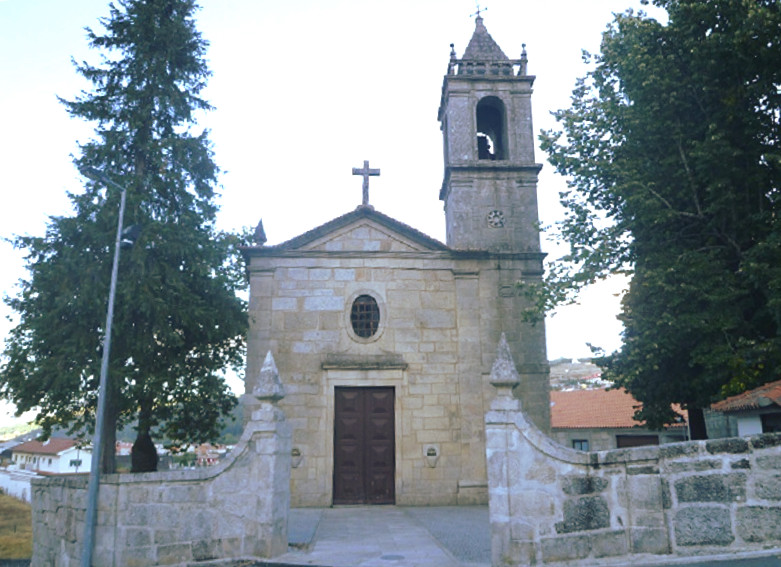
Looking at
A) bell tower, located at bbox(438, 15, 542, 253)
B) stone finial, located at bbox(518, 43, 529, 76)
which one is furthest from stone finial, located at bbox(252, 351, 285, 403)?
stone finial, located at bbox(518, 43, 529, 76)

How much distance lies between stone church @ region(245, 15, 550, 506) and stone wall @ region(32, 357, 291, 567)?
534 centimetres

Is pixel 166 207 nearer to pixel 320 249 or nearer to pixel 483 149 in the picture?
pixel 320 249

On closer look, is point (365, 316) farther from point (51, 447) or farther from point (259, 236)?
point (51, 447)

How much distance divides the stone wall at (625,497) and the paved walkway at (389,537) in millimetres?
965

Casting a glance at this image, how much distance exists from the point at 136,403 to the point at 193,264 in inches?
130

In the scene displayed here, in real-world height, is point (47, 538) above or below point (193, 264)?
below

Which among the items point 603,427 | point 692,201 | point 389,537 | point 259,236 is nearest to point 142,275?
point 259,236

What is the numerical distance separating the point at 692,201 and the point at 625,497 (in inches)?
280

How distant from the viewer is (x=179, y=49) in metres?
13.7

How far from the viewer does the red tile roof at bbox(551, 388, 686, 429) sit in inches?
1212

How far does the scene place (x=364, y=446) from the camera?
43.9 feet

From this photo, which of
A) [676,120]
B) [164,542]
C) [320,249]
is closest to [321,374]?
[320,249]

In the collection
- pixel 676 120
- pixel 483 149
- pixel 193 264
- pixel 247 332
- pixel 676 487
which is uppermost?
pixel 483 149

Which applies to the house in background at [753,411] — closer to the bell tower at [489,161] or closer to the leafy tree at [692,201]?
the leafy tree at [692,201]
